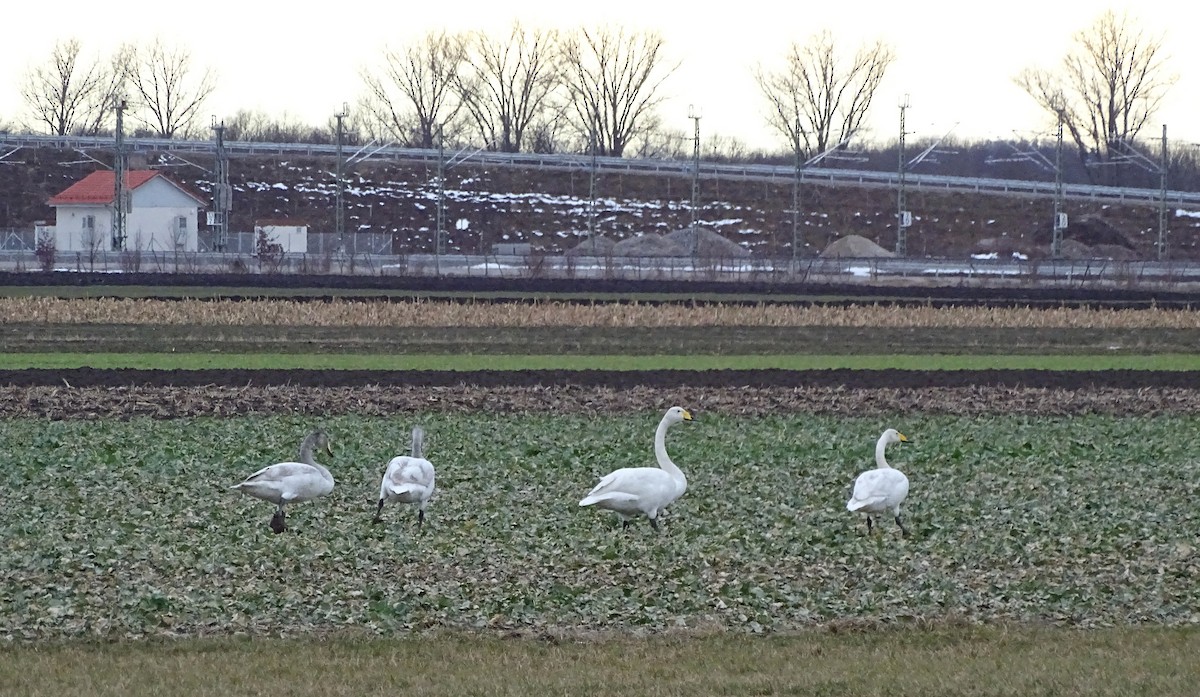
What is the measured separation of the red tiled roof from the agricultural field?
59.4m

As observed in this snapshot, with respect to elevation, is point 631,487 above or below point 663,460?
below

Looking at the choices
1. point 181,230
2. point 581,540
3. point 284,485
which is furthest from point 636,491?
point 181,230

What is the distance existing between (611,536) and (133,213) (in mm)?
78486

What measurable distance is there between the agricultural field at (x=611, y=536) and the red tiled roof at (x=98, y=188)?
59379mm

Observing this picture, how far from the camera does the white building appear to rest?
278 feet

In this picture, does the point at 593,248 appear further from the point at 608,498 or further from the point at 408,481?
the point at 608,498

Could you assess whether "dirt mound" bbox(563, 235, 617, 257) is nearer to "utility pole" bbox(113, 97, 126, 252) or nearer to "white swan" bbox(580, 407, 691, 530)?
"utility pole" bbox(113, 97, 126, 252)

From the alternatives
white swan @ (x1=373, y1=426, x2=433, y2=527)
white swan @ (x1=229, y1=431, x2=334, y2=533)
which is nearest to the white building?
white swan @ (x1=229, y1=431, x2=334, y2=533)

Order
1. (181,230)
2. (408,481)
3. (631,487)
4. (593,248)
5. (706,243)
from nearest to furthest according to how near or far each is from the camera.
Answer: (631,487)
(408,481)
(593,248)
(181,230)
(706,243)

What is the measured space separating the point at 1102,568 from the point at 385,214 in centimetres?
9459

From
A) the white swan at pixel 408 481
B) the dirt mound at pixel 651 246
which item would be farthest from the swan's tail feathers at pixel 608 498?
the dirt mound at pixel 651 246

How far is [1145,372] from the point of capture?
100ft

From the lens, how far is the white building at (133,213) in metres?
84.8

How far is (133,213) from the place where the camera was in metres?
86.6
